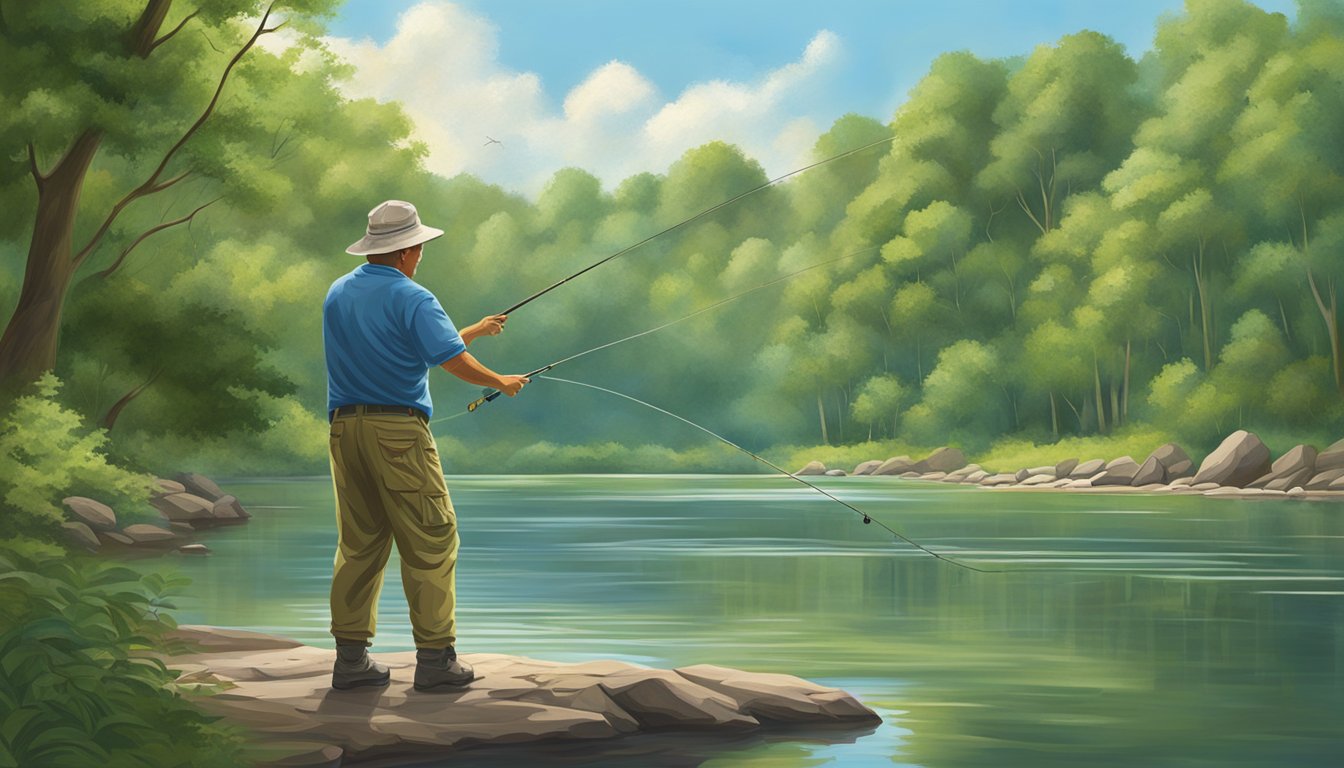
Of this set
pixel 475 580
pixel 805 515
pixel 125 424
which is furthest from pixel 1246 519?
pixel 125 424

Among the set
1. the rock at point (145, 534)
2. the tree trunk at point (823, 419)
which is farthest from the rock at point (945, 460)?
the rock at point (145, 534)

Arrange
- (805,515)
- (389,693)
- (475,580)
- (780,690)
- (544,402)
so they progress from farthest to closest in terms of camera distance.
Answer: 1. (544,402)
2. (805,515)
3. (475,580)
4. (780,690)
5. (389,693)

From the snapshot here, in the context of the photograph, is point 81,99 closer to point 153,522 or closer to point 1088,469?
point 153,522

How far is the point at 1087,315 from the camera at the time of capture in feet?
171

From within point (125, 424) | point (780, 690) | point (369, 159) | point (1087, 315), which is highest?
point (369, 159)

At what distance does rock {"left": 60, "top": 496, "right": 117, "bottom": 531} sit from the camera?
2281 cm

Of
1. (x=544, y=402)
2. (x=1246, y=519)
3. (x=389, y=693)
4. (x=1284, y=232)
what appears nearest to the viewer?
(x=389, y=693)

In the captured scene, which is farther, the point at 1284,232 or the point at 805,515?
the point at 1284,232

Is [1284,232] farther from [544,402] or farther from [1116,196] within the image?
[544,402]

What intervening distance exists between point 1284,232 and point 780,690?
43.8 metres

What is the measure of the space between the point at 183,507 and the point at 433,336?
23511 mm

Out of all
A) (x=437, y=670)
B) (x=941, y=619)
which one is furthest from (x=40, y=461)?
(x=437, y=670)

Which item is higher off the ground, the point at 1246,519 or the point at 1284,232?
the point at 1284,232

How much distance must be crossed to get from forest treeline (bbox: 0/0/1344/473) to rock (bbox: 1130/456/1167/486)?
13.7 ft
